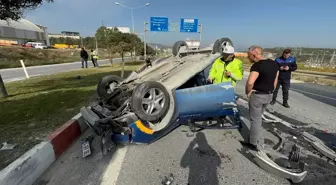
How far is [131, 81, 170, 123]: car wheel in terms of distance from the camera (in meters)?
3.51

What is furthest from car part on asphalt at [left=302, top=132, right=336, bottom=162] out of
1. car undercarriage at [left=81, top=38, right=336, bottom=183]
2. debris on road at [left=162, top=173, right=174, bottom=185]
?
debris on road at [left=162, top=173, right=174, bottom=185]

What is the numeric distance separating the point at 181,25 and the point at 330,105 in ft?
72.3

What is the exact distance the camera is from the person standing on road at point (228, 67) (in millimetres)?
4227

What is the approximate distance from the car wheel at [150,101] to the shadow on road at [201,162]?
2.60 ft

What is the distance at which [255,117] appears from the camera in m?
3.63

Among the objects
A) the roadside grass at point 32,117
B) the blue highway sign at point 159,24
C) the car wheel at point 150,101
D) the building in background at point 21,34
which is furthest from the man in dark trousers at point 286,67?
the building in background at point 21,34

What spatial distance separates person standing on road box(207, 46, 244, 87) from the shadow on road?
1279 mm

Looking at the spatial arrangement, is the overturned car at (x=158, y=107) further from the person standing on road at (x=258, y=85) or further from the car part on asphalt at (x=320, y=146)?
the car part on asphalt at (x=320, y=146)

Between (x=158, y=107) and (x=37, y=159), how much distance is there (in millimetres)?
1881

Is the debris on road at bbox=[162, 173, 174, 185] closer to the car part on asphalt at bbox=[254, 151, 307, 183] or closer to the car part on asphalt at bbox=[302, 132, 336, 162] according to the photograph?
the car part on asphalt at bbox=[254, 151, 307, 183]

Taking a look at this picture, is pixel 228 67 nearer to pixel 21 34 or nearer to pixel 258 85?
pixel 258 85

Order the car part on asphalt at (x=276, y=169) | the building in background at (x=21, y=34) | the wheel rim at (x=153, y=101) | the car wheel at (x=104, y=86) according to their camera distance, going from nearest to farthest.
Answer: the car part on asphalt at (x=276, y=169) → the wheel rim at (x=153, y=101) → the car wheel at (x=104, y=86) → the building in background at (x=21, y=34)

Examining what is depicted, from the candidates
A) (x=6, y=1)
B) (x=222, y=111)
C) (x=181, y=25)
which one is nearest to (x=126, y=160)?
→ (x=222, y=111)

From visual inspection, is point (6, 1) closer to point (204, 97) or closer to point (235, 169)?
point (204, 97)
